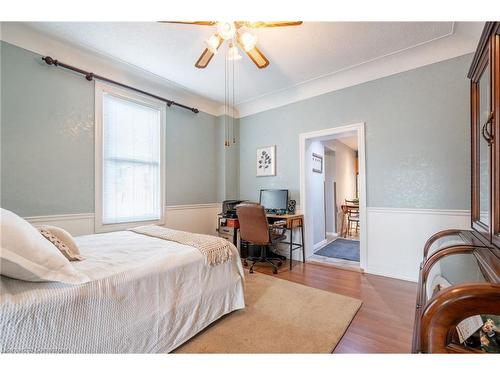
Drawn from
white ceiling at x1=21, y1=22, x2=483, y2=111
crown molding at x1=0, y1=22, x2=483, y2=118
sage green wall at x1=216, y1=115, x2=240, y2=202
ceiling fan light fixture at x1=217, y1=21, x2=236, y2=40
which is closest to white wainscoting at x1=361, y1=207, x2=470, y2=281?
crown molding at x1=0, y1=22, x2=483, y2=118

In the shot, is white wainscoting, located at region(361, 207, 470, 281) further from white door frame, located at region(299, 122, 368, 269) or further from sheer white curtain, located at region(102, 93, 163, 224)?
sheer white curtain, located at region(102, 93, 163, 224)

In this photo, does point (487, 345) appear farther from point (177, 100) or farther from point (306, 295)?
point (177, 100)

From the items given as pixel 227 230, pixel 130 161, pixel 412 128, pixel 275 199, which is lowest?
pixel 227 230

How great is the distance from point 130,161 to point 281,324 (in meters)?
2.77

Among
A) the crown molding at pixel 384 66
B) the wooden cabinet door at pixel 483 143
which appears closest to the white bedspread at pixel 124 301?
the wooden cabinet door at pixel 483 143

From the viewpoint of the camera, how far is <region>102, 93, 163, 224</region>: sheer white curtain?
2.85 meters

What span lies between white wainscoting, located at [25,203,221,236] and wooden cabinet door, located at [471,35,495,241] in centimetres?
348

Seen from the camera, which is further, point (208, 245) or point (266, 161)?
point (266, 161)

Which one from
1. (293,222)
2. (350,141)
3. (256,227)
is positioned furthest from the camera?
(350,141)

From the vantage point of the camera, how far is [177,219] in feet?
11.9

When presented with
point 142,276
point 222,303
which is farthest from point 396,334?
point 142,276

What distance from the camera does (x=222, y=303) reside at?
1.77m

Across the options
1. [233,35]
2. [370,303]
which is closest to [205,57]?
[233,35]

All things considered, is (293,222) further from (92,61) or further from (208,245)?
(92,61)
